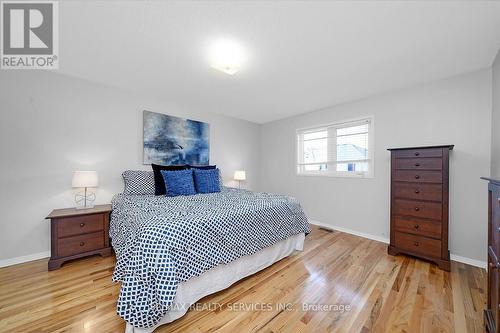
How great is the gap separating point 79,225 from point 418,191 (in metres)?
3.95

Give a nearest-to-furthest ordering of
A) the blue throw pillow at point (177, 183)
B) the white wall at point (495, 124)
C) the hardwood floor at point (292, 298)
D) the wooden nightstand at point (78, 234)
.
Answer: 1. the hardwood floor at point (292, 298)
2. the white wall at point (495, 124)
3. the wooden nightstand at point (78, 234)
4. the blue throw pillow at point (177, 183)

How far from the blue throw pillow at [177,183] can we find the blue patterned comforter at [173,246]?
68cm

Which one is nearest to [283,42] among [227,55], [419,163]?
[227,55]

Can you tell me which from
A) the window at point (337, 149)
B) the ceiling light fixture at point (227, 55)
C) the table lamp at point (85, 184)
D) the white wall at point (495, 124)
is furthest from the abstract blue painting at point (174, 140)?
the white wall at point (495, 124)

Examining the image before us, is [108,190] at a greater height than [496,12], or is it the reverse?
[496,12]

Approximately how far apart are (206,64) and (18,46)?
5.98ft

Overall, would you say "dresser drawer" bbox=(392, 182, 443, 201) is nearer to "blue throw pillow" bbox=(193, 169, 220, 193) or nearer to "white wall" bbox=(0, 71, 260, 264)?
"blue throw pillow" bbox=(193, 169, 220, 193)

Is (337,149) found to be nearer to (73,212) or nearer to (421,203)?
(421,203)

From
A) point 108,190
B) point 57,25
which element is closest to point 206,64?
point 57,25

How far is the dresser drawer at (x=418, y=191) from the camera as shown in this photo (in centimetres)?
208

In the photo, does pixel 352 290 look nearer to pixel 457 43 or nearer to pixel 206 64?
pixel 457 43

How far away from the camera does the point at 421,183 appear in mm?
2188

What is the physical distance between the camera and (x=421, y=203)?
7.18ft

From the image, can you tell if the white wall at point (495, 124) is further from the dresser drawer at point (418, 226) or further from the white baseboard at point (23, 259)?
the white baseboard at point (23, 259)
